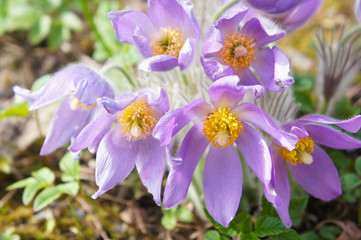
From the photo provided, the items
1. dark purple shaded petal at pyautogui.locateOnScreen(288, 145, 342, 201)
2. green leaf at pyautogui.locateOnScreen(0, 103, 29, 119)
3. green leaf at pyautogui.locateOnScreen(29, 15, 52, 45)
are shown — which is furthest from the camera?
green leaf at pyautogui.locateOnScreen(29, 15, 52, 45)

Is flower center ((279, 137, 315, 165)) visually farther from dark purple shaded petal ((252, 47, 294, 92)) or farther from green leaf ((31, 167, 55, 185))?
green leaf ((31, 167, 55, 185))

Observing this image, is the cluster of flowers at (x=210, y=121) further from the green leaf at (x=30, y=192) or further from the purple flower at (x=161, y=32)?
the green leaf at (x=30, y=192)

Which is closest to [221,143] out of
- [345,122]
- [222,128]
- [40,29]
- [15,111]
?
[222,128]

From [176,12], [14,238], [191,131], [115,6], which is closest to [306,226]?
[191,131]

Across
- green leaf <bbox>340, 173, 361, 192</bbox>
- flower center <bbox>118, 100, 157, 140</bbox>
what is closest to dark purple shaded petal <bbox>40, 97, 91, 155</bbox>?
flower center <bbox>118, 100, 157, 140</bbox>

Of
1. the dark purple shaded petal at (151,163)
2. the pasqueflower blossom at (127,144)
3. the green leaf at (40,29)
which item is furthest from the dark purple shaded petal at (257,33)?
the green leaf at (40,29)

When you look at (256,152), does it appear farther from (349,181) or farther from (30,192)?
(30,192)
